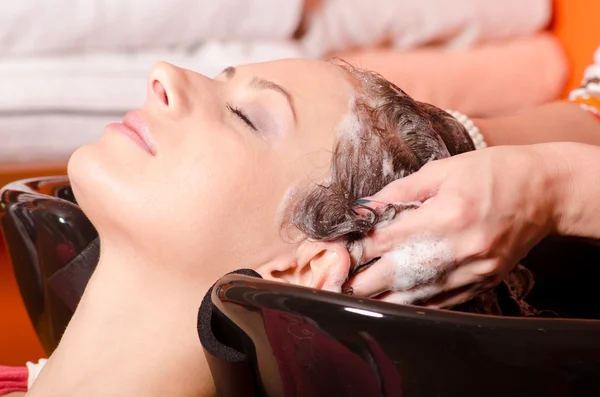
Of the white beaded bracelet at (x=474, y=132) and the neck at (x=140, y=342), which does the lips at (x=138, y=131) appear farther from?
the white beaded bracelet at (x=474, y=132)

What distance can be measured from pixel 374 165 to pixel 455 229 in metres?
0.17

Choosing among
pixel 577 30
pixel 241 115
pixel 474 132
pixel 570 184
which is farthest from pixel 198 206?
pixel 577 30

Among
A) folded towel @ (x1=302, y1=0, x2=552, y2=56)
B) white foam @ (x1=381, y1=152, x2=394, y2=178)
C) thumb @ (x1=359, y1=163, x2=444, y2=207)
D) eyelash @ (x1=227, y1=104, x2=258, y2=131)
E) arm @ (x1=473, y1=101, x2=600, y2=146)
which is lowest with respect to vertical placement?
arm @ (x1=473, y1=101, x2=600, y2=146)

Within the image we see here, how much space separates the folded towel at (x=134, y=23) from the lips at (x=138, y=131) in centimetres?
72

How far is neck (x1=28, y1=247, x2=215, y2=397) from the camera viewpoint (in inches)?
39.4

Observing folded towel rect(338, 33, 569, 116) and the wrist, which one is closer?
the wrist

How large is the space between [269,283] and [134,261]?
282 mm

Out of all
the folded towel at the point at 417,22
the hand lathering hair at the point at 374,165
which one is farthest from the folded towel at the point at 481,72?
the hand lathering hair at the point at 374,165

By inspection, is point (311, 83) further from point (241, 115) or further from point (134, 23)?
point (134, 23)

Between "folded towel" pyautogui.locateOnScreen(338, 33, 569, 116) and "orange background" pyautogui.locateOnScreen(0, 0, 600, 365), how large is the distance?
47 millimetres

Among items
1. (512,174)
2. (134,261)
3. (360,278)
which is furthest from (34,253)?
(512,174)

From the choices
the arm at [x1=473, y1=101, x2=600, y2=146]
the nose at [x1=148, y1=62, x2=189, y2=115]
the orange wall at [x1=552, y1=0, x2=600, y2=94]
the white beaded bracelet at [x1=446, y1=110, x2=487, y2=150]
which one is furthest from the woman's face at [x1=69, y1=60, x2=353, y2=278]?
the orange wall at [x1=552, y1=0, x2=600, y2=94]

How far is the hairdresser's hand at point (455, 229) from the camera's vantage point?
97 centimetres

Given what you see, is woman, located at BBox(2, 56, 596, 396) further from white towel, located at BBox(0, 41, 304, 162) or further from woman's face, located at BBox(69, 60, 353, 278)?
white towel, located at BBox(0, 41, 304, 162)
